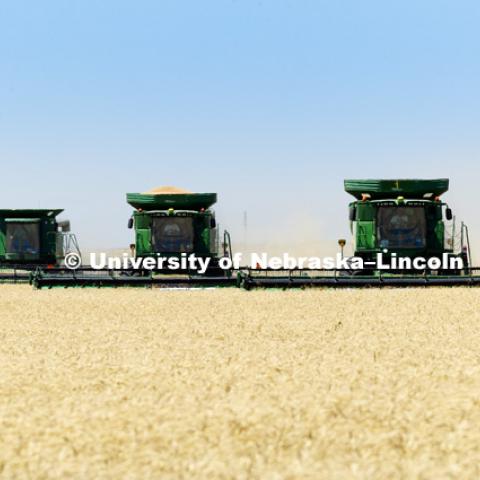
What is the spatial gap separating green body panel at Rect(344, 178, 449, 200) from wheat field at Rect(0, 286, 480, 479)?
7591 mm

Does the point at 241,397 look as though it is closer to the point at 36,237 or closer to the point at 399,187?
the point at 399,187

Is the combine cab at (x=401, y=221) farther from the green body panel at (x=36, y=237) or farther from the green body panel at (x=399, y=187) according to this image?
the green body panel at (x=36, y=237)

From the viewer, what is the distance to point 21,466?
17.3 ft

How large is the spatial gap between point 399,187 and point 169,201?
6.09 m

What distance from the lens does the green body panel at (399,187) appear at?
806 inches

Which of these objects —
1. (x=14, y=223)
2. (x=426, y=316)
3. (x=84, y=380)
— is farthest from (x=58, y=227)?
(x=84, y=380)

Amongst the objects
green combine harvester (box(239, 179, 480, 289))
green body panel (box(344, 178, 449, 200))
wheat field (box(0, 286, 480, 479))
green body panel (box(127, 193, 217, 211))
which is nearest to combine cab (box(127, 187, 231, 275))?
green body panel (box(127, 193, 217, 211))

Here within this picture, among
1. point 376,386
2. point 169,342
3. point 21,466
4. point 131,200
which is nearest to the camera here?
point 21,466

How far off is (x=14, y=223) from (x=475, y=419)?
66.9 feet

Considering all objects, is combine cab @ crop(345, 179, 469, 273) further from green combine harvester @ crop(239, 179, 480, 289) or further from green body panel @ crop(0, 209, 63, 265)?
green body panel @ crop(0, 209, 63, 265)

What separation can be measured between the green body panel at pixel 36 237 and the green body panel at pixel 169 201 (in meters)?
4.11

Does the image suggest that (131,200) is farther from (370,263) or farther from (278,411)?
(278,411)

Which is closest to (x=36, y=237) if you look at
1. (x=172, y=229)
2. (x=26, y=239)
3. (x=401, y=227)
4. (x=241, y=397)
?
(x=26, y=239)

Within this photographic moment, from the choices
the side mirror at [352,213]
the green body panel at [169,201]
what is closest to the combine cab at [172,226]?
the green body panel at [169,201]
